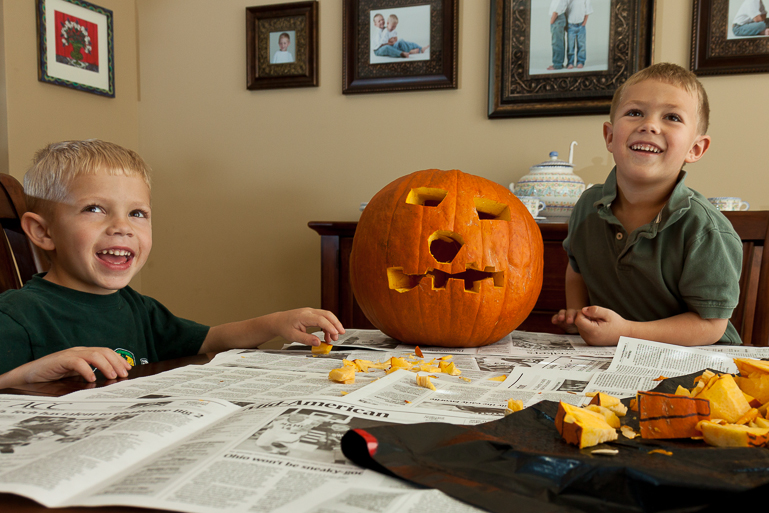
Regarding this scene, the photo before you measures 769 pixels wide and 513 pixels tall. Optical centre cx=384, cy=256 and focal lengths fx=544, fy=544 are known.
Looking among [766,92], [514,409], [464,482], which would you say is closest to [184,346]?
[514,409]

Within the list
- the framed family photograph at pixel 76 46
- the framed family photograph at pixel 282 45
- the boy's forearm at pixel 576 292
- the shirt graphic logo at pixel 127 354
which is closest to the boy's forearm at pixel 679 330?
the boy's forearm at pixel 576 292

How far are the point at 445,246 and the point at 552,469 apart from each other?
27.1 inches

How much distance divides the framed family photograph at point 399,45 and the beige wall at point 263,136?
5cm

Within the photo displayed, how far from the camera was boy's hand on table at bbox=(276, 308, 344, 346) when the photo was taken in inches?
36.9

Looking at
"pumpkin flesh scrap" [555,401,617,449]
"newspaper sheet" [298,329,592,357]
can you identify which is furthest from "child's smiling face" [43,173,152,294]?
"pumpkin flesh scrap" [555,401,617,449]

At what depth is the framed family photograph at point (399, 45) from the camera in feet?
6.37

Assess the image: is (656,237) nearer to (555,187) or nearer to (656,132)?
(656,132)

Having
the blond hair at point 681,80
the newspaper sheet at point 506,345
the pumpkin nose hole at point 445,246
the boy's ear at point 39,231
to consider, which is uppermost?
the blond hair at point 681,80

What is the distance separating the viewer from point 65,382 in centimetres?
69

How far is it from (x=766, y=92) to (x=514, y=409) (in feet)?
5.63

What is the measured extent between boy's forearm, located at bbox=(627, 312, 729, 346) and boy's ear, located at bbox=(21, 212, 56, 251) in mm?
997

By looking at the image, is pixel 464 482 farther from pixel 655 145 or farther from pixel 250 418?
pixel 655 145

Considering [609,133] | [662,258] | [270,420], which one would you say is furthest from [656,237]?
[270,420]

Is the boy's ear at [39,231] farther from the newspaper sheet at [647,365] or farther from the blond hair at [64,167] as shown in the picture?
the newspaper sheet at [647,365]
